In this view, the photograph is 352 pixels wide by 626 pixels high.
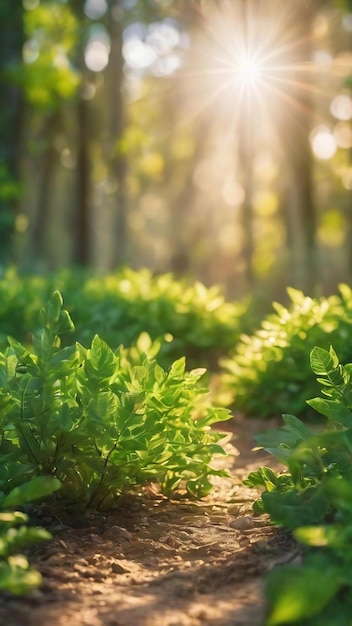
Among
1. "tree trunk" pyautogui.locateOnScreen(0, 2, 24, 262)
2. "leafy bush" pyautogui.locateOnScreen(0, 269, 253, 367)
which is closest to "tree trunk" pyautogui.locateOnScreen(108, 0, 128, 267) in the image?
"tree trunk" pyautogui.locateOnScreen(0, 2, 24, 262)

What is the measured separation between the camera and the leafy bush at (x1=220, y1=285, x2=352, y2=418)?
6117 mm

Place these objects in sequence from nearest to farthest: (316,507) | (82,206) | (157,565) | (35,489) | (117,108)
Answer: (35,489) < (316,507) < (157,565) < (82,206) < (117,108)

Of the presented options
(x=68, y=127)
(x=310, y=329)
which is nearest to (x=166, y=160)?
(x=68, y=127)

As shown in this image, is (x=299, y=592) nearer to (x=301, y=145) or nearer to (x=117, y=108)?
(x=301, y=145)

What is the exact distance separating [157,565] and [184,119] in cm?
2272

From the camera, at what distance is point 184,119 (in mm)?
24953

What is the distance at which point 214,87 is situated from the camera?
21.7 metres

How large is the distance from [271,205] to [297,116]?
53.6 feet

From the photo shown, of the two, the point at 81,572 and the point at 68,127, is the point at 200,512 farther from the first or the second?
the point at 68,127

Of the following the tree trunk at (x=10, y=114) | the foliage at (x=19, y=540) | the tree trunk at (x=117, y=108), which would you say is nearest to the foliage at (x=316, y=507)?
the foliage at (x=19, y=540)

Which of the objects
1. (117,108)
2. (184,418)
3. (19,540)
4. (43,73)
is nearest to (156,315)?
(184,418)

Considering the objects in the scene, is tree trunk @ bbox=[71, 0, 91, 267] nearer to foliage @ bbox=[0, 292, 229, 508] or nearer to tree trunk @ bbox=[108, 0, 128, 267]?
tree trunk @ bbox=[108, 0, 128, 267]

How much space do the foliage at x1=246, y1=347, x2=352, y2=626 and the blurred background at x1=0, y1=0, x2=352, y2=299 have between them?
606cm

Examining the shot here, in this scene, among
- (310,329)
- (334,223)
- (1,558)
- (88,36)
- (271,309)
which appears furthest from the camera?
(334,223)
